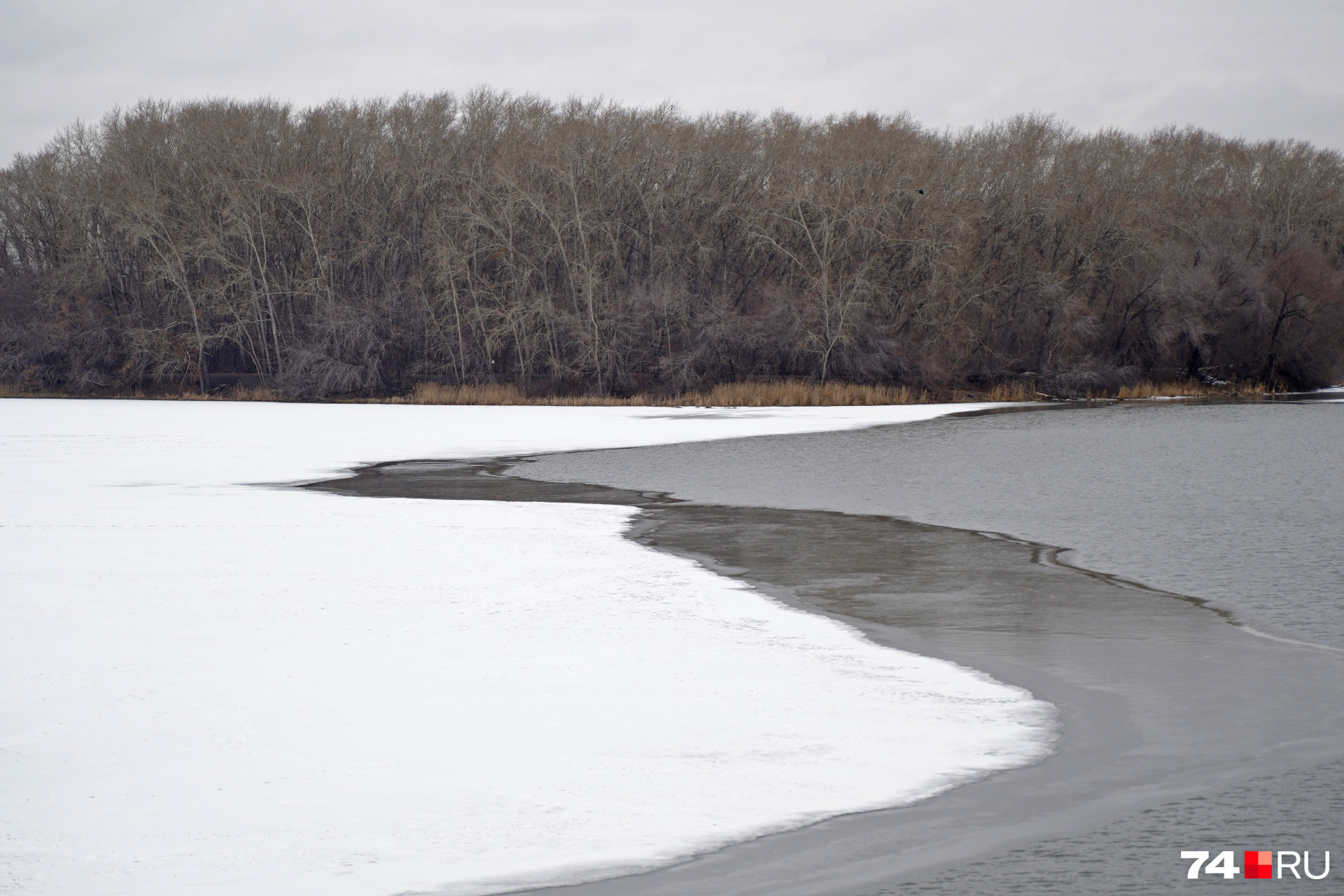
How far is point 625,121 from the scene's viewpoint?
52812mm

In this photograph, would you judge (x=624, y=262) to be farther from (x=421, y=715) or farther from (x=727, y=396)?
(x=421, y=715)

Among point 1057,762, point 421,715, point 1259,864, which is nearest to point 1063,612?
point 1057,762

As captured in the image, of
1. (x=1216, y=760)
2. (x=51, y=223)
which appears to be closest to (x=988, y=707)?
(x=1216, y=760)

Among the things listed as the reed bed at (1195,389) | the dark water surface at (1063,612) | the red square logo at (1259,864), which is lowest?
the red square logo at (1259,864)

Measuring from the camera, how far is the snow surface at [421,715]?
4742mm

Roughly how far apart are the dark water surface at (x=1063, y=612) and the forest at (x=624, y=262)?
88.2ft

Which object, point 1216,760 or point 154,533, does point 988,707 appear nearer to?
point 1216,760

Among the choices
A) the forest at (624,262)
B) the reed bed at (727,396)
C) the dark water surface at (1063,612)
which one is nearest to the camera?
the dark water surface at (1063,612)

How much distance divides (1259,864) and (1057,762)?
49.0 inches

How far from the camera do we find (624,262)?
53.8 meters

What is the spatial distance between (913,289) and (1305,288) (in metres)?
16.5

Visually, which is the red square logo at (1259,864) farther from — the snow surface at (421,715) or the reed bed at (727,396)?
the reed bed at (727,396)

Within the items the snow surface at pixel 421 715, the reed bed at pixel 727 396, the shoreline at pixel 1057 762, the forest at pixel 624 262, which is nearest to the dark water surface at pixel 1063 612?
the shoreline at pixel 1057 762

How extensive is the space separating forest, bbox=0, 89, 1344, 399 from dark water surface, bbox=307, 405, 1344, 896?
88.2 feet
